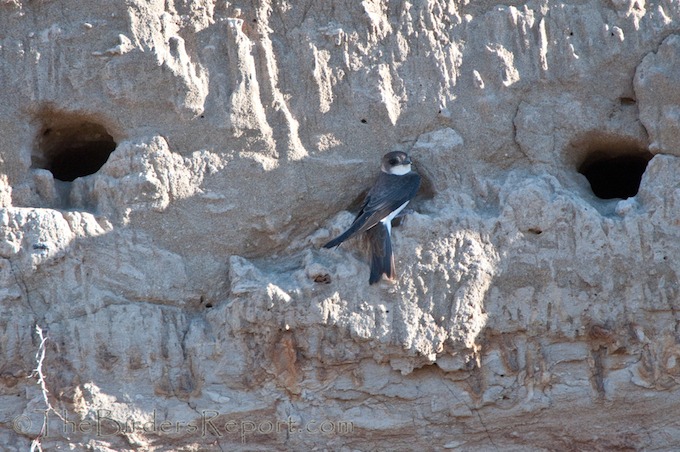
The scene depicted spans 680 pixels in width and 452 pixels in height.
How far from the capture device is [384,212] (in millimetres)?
2271

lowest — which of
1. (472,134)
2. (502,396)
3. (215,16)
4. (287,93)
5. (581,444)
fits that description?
(581,444)

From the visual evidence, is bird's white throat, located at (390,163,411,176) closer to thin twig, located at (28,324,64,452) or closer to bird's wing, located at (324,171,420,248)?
bird's wing, located at (324,171,420,248)

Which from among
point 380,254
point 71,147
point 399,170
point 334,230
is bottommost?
point 380,254

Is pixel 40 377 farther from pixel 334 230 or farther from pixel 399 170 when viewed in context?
pixel 399 170

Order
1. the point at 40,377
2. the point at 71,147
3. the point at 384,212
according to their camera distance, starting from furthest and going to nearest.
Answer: the point at 71,147
the point at 384,212
the point at 40,377

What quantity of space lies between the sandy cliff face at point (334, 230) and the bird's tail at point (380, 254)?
5cm

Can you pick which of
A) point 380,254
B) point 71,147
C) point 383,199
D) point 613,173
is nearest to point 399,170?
point 383,199

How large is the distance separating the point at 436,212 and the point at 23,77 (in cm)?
165

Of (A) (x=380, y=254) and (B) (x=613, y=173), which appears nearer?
(A) (x=380, y=254)

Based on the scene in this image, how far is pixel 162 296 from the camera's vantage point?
7.68ft

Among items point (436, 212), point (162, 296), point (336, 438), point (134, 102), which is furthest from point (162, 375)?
point (436, 212)

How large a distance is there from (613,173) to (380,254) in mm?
1138

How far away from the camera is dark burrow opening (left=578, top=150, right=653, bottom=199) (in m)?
2.55

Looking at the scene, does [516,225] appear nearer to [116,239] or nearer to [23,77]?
[116,239]
